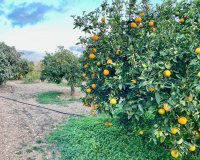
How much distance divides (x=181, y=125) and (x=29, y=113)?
17.4 feet

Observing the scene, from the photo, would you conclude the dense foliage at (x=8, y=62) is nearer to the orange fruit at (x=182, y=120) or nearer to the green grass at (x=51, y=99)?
the green grass at (x=51, y=99)

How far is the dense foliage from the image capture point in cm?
1249

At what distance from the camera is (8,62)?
41.9ft

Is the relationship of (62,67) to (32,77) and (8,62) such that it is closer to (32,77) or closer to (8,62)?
Result: (8,62)

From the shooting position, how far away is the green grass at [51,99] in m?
10.6

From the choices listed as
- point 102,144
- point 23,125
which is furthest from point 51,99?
point 102,144

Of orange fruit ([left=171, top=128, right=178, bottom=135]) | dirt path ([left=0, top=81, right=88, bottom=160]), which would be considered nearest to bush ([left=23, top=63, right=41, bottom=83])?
dirt path ([left=0, top=81, right=88, bottom=160])

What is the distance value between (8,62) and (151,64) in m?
9.52

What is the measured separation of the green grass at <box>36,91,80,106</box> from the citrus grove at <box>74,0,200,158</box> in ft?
17.2

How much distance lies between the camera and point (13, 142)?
260 inches

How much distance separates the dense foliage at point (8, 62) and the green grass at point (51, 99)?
1.45 metres

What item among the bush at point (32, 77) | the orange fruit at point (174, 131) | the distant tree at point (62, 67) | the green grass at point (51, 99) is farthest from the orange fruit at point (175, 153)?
the bush at point (32, 77)

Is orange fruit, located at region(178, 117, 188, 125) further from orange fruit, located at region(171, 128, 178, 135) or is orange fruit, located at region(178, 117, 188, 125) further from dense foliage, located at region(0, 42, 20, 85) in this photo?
dense foliage, located at region(0, 42, 20, 85)

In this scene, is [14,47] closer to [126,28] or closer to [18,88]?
[18,88]
